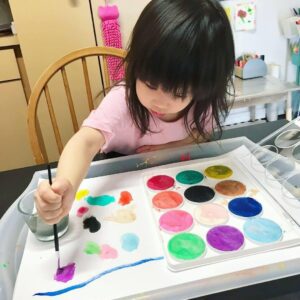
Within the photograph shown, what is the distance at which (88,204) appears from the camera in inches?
23.2

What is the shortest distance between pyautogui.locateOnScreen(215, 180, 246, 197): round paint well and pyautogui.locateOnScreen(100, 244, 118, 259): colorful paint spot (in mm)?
215

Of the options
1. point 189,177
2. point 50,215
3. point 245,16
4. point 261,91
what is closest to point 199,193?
point 189,177

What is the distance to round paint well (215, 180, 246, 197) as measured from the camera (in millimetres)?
583

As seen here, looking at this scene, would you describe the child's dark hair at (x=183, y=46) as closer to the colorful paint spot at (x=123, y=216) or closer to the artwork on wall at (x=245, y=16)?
the colorful paint spot at (x=123, y=216)

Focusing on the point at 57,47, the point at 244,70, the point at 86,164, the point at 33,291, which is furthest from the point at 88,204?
the point at 244,70

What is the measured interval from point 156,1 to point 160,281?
434mm

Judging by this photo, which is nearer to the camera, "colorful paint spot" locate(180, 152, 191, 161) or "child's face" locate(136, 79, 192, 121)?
"child's face" locate(136, 79, 192, 121)

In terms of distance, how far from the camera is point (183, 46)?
0.51m

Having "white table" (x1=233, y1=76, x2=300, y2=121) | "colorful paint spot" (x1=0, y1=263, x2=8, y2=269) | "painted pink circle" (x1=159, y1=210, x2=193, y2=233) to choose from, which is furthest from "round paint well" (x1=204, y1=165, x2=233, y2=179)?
"white table" (x1=233, y1=76, x2=300, y2=121)

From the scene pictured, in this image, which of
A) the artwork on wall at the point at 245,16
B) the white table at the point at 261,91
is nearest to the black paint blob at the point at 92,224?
the white table at the point at 261,91

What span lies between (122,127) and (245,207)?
0.34m

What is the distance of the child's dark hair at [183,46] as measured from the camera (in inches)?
20.1

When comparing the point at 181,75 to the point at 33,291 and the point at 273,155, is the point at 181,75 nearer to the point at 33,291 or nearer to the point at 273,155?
Answer: the point at 273,155

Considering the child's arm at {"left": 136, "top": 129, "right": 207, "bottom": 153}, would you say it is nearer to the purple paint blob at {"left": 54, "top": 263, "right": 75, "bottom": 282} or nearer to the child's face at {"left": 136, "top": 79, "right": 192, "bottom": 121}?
the child's face at {"left": 136, "top": 79, "right": 192, "bottom": 121}
